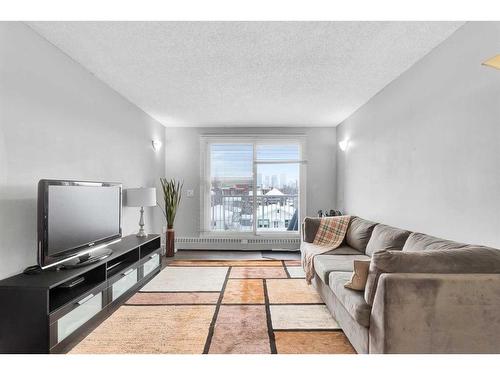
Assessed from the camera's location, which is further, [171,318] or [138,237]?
[138,237]

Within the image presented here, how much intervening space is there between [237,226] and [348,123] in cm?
283

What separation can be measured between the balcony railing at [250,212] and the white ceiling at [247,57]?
2.08 meters

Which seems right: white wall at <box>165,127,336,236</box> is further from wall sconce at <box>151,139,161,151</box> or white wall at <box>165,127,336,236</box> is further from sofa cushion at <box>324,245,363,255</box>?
sofa cushion at <box>324,245,363,255</box>

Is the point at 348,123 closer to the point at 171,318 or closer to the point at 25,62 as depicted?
the point at 171,318

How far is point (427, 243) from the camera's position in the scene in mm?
2291

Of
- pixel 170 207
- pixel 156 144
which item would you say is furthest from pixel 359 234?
pixel 156 144

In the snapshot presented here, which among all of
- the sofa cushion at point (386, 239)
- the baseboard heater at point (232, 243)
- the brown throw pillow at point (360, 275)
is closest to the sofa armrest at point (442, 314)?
the brown throw pillow at point (360, 275)

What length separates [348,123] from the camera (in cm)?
499

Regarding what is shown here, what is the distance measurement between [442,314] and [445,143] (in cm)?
146

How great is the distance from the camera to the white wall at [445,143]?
197 cm

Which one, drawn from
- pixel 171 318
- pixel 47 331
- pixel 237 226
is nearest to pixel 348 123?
pixel 237 226

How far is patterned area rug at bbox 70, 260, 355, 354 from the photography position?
215 cm

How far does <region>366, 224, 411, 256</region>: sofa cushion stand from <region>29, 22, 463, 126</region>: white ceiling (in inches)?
66.2

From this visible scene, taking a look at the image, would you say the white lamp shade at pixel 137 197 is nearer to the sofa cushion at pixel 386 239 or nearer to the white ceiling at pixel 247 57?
the white ceiling at pixel 247 57
